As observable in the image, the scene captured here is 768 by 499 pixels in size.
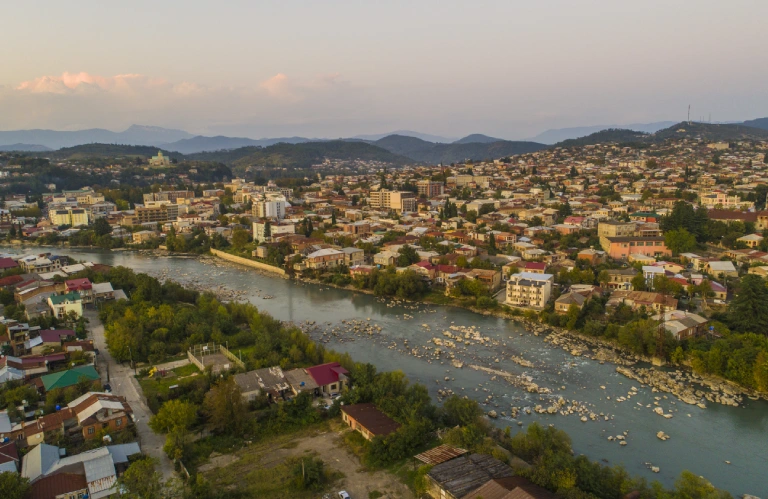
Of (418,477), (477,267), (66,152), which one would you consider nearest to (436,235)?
(477,267)

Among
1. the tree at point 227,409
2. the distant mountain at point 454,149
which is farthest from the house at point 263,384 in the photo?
the distant mountain at point 454,149

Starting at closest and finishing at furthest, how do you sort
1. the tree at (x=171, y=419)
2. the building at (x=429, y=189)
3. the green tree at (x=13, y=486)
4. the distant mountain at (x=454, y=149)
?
the green tree at (x=13, y=486) < the tree at (x=171, y=419) < the building at (x=429, y=189) < the distant mountain at (x=454, y=149)

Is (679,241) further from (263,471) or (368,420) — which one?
(263,471)

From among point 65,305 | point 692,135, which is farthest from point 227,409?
point 692,135

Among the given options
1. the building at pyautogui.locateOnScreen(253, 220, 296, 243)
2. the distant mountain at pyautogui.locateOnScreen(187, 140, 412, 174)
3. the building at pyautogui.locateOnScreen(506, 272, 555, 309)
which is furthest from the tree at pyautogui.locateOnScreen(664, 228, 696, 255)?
the distant mountain at pyautogui.locateOnScreen(187, 140, 412, 174)

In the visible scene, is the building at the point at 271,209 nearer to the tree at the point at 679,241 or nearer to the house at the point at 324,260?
the house at the point at 324,260

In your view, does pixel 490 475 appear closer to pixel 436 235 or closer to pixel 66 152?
pixel 436 235
